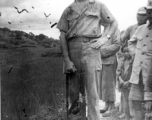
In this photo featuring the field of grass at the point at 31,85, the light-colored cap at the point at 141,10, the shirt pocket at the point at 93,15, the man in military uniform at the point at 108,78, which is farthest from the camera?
the man in military uniform at the point at 108,78

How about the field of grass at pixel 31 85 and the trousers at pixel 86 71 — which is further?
the field of grass at pixel 31 85

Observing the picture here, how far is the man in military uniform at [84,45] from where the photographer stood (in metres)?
5.45

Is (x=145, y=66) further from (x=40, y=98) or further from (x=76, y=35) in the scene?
(x=40, y=98)

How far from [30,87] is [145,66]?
1.79 m

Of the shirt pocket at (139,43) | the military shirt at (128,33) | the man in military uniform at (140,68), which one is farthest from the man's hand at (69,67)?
the military shirt at (128,33)

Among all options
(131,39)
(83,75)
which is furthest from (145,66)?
(83,75)

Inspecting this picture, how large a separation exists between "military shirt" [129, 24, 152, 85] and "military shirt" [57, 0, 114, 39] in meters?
0.61

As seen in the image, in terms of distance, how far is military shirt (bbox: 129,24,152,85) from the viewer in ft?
19.1

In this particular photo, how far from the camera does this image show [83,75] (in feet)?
18.0

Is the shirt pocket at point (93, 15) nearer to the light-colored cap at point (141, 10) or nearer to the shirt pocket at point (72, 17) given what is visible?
the shirt pocket at point (72, 17)

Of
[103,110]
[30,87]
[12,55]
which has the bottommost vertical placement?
[103,110]

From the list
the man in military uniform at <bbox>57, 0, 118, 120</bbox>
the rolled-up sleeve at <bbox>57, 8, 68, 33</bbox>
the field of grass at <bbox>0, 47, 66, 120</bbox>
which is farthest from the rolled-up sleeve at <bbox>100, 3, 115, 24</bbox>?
the field of grass at <bbox>0, 47, 66, 120</bbox>

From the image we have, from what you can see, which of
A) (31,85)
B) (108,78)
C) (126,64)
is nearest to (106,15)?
(126,64)

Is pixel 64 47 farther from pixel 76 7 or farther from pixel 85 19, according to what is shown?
pixel 76 7
